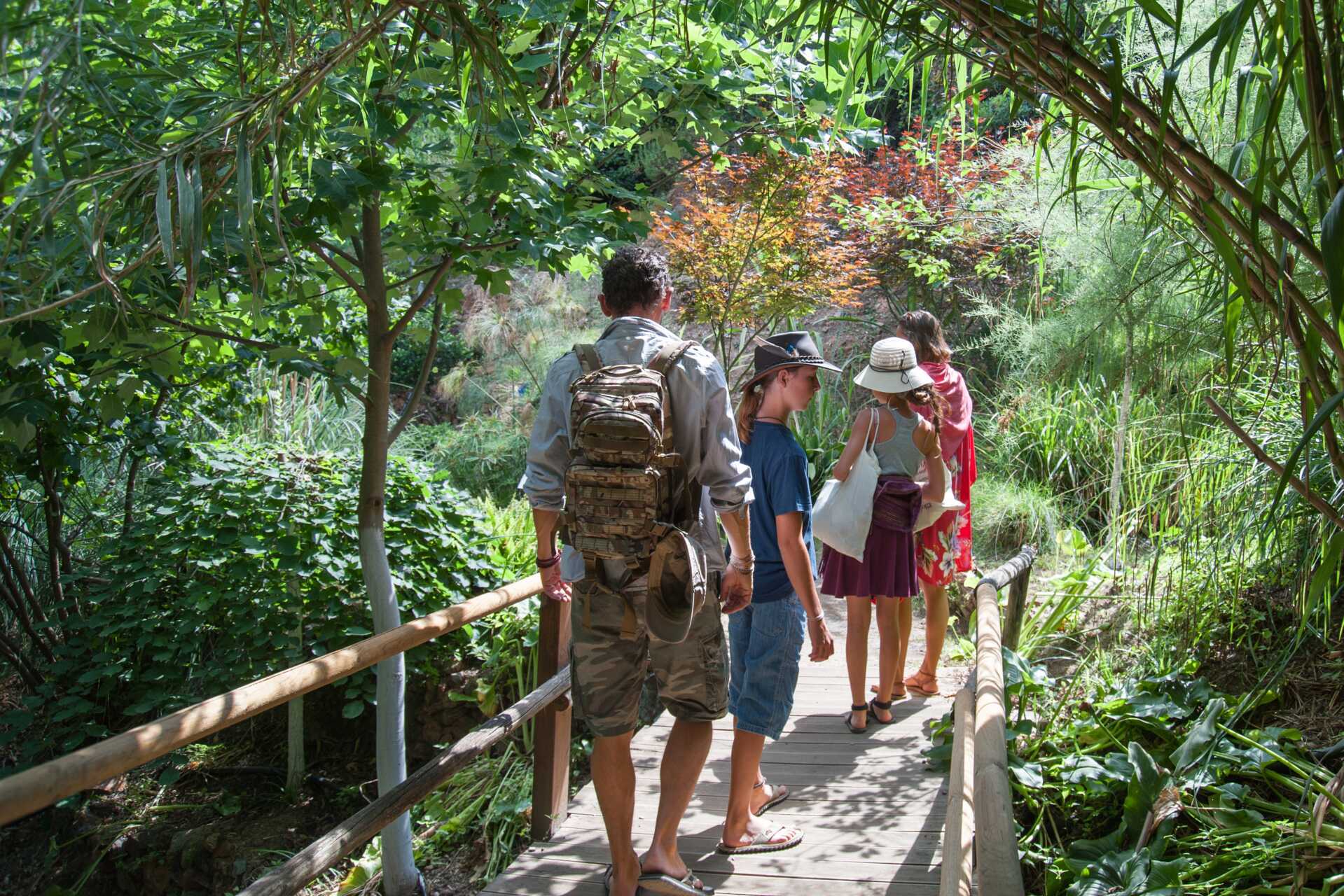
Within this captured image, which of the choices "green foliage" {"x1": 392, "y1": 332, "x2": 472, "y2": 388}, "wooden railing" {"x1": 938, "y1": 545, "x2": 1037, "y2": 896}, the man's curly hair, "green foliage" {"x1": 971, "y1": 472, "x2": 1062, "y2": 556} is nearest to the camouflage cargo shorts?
"wooden railing" {"x1": 938, "y1": 545, "x2": 1037, "y2": 896}

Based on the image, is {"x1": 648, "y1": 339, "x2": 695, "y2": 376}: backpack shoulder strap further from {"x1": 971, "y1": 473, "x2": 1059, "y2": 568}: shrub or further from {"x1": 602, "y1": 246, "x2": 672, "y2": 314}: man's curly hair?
{"x1": 971, "y1": 473, "x2": 1059, "y2": 568}: shrub

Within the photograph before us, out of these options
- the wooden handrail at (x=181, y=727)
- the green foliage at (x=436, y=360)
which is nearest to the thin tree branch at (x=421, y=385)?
the wooden handrail at (x=181, y=727)

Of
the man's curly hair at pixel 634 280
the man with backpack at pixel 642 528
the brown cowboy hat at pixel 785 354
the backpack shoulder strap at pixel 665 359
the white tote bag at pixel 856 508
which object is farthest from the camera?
the white tote bag at pixel 856 508

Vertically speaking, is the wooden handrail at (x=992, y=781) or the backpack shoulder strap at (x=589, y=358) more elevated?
the backpack shoulder strap at (x=589, y=358)

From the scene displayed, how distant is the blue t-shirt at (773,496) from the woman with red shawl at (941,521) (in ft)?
4.31

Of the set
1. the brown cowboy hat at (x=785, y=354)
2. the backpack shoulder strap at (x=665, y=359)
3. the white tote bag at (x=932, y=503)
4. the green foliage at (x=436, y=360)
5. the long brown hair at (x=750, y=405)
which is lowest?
the white tote bag at (x=932, y=503)

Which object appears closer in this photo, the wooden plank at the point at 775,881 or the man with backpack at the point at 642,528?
the man with backpack at the point at 642,528

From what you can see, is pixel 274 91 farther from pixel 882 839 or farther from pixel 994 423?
pixel 994 423

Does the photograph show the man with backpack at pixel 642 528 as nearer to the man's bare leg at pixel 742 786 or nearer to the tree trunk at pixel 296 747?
the man's bare leg at pixel 742 786

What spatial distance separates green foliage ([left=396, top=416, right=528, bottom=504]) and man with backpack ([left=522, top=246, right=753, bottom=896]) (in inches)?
320

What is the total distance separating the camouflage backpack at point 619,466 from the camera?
2.50 m

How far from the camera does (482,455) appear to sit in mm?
11344

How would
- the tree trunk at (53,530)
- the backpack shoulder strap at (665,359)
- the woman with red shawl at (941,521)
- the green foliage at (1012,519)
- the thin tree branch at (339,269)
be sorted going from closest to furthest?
the backpack shoulder strap at (665,359) < the thin tree branch at (339,269) < the woman with red shawl at (941,521) < the tree trunk at (53,530) < the green foliage at (1012,519)

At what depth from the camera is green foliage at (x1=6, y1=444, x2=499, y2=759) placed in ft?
14.5
